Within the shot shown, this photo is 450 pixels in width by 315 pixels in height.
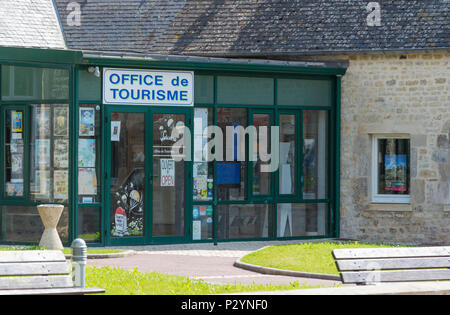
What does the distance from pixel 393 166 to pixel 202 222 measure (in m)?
4.22

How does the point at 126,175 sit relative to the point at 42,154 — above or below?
below

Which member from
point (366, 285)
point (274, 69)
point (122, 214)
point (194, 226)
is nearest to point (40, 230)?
point (122, 214)

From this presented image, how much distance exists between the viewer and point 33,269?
28.3 ft

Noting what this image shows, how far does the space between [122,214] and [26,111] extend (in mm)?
2649

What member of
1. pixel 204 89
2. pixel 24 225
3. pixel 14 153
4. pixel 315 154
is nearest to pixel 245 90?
pixel 204 89

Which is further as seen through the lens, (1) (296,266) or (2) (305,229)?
(2) (305,229)

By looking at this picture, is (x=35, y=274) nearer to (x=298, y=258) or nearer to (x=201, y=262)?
(x=298, y=258)

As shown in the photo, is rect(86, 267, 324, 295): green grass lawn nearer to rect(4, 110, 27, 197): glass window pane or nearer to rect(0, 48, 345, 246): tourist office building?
rect(0, 48, 345, 246): tourist office building

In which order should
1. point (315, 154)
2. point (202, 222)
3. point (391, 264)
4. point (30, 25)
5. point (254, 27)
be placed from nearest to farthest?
point (391, 264) < point (202, 222) < point (315, 154) < point (254, 27) < point (30, 25)

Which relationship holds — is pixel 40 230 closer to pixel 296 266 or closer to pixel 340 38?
pixel 296 266

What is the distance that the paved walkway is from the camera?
42.8ft

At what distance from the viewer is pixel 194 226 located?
1848 cm

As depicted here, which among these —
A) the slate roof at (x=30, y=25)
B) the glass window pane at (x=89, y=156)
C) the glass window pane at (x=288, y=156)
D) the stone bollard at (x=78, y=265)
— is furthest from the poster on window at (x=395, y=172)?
the stone bollard at (x=78, y=265)

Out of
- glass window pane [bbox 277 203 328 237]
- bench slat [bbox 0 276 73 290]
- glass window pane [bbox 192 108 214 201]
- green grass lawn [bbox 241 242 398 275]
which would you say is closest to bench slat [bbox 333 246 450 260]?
bench slat [bbox 0 276 73 290]
